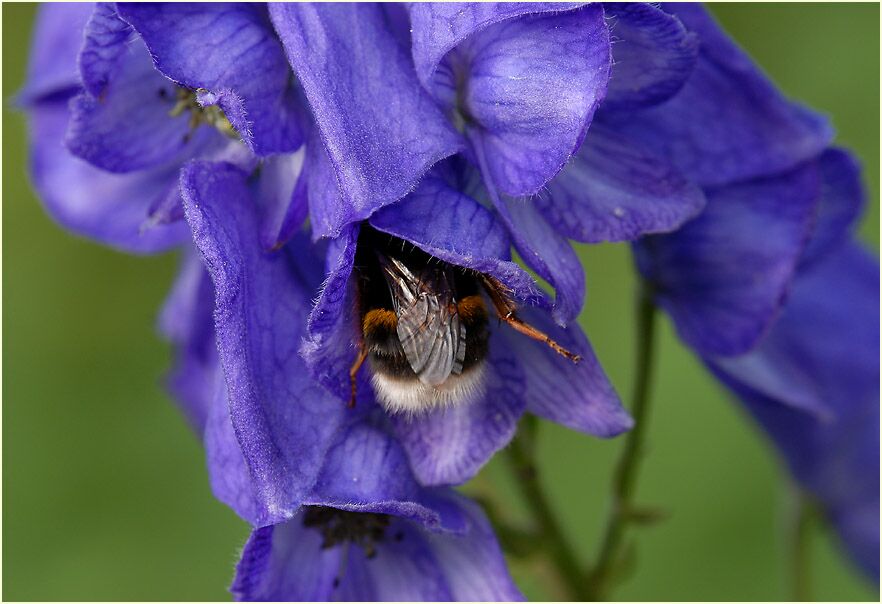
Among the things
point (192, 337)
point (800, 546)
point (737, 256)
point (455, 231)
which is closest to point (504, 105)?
point (455, 231)

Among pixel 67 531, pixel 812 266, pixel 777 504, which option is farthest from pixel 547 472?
pixel 812 266

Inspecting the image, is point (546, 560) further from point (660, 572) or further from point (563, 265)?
point (660, 572)

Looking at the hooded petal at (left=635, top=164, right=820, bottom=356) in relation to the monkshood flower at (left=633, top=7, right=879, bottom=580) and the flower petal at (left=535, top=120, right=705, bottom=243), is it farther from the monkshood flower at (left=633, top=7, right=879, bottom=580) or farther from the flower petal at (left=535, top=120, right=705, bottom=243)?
the flower petal at (left=535, top=120, right=705, bottom=243)

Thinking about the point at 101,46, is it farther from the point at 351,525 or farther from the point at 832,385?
the point at 832,385

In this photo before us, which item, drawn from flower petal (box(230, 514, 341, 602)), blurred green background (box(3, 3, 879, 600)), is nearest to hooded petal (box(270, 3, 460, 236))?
flower petal (box(230, 514, 341, 602))

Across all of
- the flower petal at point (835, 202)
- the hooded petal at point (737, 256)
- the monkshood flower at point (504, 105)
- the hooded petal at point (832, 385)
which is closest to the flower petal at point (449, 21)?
the monkshood flower at point (504, 105)

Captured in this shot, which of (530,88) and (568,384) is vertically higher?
(530,88)
